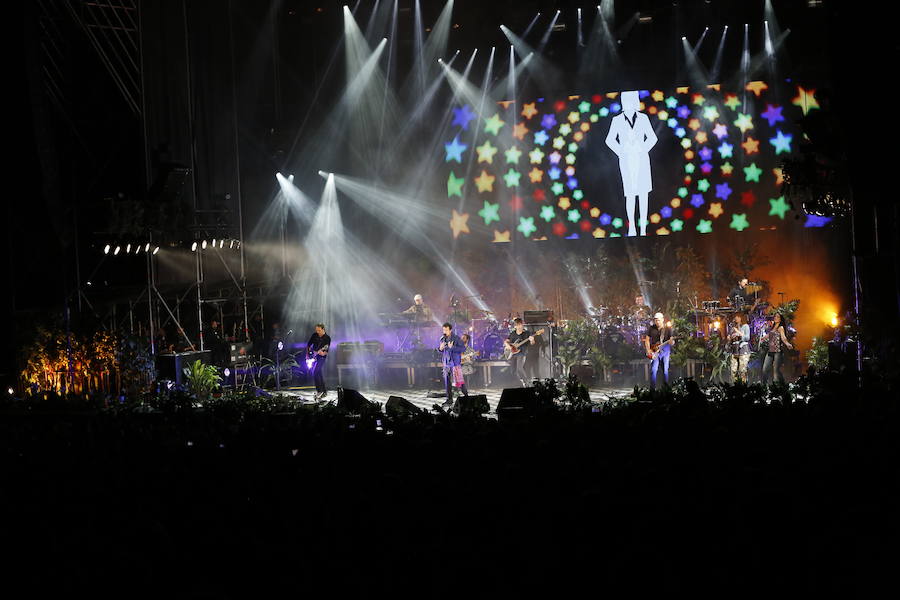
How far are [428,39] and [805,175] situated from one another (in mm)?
11370

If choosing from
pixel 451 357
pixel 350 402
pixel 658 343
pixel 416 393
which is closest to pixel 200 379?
pixel 451 357

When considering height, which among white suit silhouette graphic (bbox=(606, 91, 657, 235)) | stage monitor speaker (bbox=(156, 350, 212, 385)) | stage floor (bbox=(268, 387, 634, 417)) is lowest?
stage floor (bbox=(268, 387, 634, 417))

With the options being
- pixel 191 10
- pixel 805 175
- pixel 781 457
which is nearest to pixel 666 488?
pixel 781 457

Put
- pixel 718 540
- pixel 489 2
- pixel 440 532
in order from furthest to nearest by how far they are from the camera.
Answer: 1. pixel 489 2
2. pixel 440 532
3. pixel 718 540

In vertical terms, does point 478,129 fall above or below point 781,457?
above

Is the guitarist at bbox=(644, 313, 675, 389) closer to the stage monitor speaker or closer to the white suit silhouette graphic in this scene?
the white suit silhouette graphic

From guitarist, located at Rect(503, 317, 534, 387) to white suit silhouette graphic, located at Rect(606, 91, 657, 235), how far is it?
16.3 ft

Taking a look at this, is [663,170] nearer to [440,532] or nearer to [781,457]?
[781,457]

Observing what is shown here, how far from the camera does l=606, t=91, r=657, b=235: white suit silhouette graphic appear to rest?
18.0 meters

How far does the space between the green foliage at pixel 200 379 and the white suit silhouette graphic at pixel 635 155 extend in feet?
32.8

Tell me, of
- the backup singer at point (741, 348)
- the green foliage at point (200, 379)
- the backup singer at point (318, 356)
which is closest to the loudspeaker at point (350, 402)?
the green foliage at point (200, 379)

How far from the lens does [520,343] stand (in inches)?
563

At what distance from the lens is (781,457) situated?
13.4ft

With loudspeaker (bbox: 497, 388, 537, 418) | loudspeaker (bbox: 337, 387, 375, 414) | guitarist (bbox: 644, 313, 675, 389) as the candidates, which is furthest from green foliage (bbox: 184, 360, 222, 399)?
guitarist (bbox: 644, 313, 675, 389)
